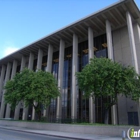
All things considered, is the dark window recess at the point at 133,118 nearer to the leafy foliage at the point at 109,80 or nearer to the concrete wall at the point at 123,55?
the concrete wall at the point at 123,55

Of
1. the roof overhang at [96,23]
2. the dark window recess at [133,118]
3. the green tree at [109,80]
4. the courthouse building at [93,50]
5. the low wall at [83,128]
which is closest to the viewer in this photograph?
the low wall at [83,128]

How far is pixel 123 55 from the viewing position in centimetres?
2878

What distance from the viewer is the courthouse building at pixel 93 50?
85.6 ft

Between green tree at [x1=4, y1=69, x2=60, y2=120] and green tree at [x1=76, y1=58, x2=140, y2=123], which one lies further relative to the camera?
green tree at [x1=4, y1=69, x2=60, y2=120]

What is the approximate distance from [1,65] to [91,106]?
1519 inches

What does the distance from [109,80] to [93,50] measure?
13.0 meters

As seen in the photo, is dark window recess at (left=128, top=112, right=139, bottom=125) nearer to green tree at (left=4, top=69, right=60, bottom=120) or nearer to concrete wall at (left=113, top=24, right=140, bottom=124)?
Answer: concrete wall at (left=113, top=24, right=140, bottom=124)

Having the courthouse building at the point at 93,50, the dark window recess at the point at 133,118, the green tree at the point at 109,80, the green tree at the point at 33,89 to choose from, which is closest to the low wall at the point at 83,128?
the green tree at the point at 33,89

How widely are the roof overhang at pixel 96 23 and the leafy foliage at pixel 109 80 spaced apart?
1205 cm

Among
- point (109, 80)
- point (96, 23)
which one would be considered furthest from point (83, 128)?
point (96, 23)

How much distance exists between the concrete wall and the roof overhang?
2102 millimetres

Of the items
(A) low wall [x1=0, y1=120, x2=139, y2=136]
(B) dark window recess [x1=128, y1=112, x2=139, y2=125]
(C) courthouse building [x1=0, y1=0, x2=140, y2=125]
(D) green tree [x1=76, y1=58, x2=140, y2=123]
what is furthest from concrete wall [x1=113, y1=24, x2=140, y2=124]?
(A) low wall [x1=0, y1=120, x2=139, y2=136]

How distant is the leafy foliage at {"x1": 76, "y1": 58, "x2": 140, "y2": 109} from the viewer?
19.5 metres

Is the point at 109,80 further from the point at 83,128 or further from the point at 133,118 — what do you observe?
the point at 133,118
